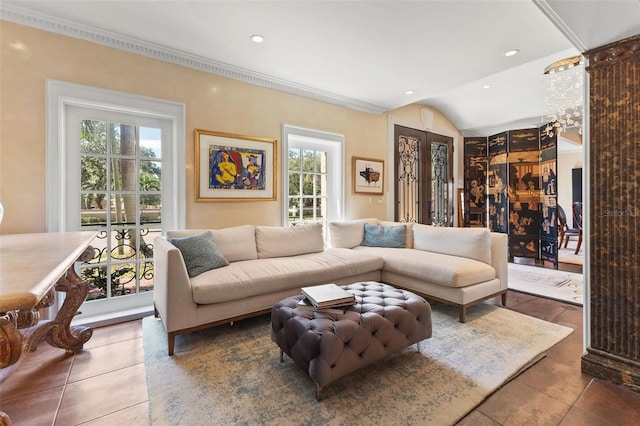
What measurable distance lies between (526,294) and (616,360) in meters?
1.75

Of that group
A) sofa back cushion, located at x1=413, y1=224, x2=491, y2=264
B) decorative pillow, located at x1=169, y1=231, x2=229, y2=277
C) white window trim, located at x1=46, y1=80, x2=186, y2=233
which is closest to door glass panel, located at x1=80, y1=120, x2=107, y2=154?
white window trim, located at x1=46, y1=80, x2=186, y2=233

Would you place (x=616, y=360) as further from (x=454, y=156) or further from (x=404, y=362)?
(x=454, y=156)

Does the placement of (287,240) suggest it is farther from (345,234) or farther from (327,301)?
(327,301)

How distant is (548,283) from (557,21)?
10.9ft

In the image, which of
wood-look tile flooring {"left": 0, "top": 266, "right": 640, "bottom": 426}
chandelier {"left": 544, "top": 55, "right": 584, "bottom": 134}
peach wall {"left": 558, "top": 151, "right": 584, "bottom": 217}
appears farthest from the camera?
peach wall {"left": 558, "top": 151, "right": 584, "bottom": 217}

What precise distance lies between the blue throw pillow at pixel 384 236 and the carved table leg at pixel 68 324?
2.97 meters

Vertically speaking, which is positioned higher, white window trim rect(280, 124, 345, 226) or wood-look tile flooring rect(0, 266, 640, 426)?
white window trim rect(280, 124, 345, 226)

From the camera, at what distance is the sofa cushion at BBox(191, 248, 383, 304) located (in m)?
2.18

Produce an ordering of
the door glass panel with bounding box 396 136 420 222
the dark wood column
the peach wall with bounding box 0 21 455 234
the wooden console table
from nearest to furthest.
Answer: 1. the wooden console table
2. the dark wood column
3. the peach wall with bounding box 0 21 455 234
4. the door glass panel with bounding box 396 136 420 222

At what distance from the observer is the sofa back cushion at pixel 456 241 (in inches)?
115

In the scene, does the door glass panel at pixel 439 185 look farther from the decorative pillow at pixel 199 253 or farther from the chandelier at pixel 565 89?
the decorative pillow at pixel 199 253

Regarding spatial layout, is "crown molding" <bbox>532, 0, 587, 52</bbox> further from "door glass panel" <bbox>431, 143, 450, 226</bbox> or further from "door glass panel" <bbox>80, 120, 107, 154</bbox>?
"door glass panel" <bbox>431, 143, 450, 226</bbox>

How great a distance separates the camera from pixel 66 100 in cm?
243

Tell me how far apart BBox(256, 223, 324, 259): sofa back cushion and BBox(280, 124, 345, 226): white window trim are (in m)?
0.39
